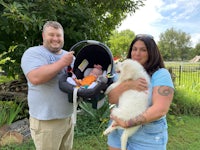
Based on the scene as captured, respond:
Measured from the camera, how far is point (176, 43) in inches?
2699

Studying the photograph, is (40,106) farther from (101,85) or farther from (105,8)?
(105,8)

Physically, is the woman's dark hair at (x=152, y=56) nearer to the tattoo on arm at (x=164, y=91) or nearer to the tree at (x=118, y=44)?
the tattoo on arm at (x=164, y=91)

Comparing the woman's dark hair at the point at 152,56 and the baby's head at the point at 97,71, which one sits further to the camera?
the baby's head at the point at 97,71

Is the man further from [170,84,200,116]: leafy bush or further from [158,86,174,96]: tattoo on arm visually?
[170,84,200,116]: leafy bush

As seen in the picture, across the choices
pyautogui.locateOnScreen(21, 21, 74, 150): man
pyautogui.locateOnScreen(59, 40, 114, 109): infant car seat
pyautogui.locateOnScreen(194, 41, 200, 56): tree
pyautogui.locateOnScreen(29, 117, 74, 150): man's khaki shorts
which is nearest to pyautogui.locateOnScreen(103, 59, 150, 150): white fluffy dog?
pyautogui.locateOnScreen(59, 40, 114, 109): infant car seat

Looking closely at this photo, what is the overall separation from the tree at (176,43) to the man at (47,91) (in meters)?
63.5

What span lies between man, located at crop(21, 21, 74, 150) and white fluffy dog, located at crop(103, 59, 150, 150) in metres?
0.53

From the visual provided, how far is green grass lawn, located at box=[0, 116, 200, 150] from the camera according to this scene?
488 cm

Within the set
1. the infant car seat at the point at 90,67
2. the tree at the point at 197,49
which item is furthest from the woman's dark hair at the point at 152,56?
the tree at the point at 197,49

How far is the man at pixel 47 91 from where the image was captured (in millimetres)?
2549

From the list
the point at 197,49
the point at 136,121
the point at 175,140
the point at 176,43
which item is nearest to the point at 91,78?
the point at 136,121

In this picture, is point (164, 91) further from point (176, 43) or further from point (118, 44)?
point (176, 43)

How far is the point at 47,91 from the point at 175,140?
12.7 feet

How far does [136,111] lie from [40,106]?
1.00m
